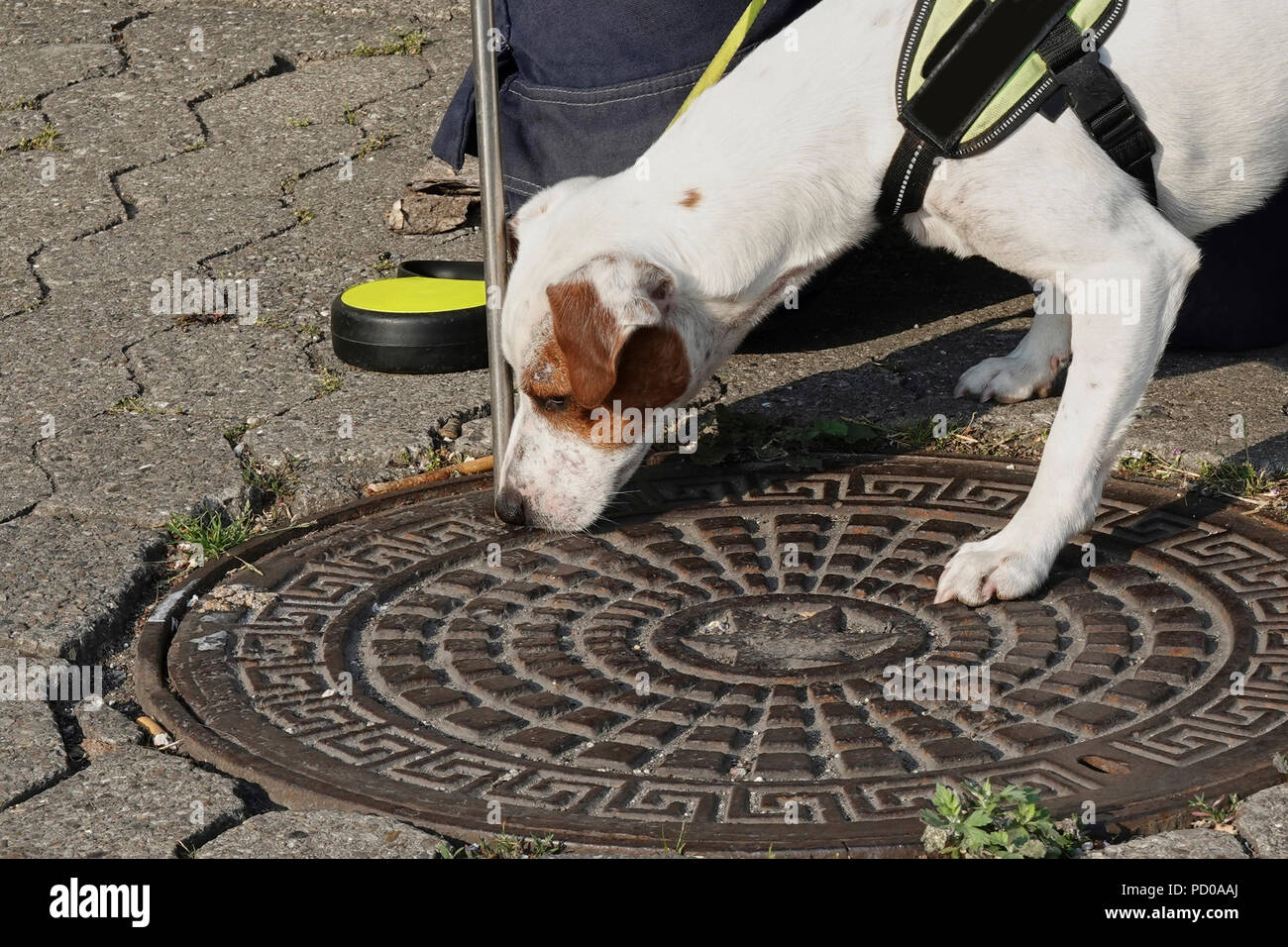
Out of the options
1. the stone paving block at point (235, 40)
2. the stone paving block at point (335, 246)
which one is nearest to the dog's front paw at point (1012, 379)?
the stone paving block at point (335, 246)

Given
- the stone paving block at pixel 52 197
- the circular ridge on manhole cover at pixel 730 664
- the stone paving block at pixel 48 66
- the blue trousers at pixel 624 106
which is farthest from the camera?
the stone paving block at pixel 48 66

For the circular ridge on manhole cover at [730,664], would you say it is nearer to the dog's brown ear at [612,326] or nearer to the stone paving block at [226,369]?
the dog's brown ear at [612,326]

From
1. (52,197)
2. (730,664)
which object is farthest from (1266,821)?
(52,197)

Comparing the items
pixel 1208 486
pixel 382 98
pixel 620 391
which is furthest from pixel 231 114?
pixel 1208 486

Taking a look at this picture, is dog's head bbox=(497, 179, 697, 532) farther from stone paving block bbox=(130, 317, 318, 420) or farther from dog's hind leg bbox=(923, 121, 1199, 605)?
stone paving block bbox=(130, 317, 318, 420)

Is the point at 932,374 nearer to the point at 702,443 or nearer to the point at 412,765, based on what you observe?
the point at 702,443

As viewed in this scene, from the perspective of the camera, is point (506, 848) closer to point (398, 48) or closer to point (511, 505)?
point (511, 505)

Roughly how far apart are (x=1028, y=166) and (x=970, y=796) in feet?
3.88

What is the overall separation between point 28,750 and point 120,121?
157 inches

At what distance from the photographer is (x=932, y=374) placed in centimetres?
402

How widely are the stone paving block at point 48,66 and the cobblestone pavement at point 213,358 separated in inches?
0.6

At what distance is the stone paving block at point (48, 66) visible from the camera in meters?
6.26

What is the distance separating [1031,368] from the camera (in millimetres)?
3820

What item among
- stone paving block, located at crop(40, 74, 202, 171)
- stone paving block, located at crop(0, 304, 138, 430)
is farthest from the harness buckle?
stone paving block, located at crop(40, 74, 202, 171)
